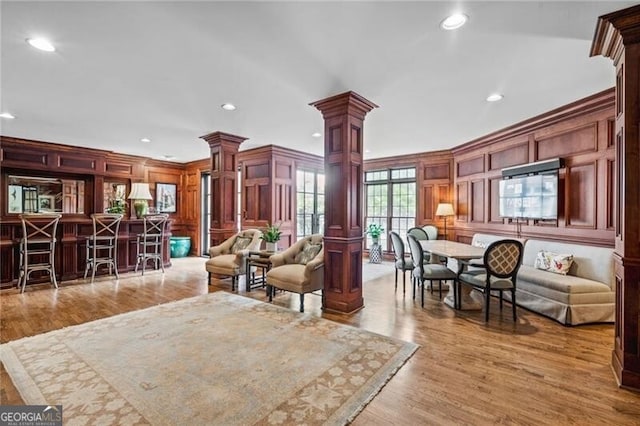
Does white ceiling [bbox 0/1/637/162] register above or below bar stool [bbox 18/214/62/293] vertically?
above

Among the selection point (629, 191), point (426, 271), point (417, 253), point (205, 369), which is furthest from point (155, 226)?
point (629, 191)

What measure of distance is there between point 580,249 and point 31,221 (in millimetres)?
8242

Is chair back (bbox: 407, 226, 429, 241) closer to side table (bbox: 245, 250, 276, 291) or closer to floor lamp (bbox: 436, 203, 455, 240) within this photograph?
floor lamp (bbox: 436, 203, 455, 240)

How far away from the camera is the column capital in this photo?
12.6 feet

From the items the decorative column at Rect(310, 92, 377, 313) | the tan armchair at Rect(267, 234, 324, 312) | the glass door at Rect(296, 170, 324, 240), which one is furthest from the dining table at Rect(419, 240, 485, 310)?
the glass door at Rect(296, 170, 324, 240)

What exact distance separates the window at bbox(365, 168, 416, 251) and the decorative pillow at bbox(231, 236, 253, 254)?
12.8 feet

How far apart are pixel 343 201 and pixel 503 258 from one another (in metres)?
1.99

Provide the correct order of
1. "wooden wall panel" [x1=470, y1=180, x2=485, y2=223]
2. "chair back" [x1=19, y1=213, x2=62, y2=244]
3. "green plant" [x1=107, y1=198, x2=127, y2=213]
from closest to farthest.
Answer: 1. "chair back" [x1=19, y1=213, x2=62, y2=244]
2. "wooden wall panel" [x1=470, y1=180, x2=485, y2=223]
3. "green plant" [x1=107, y1=198, x2=127, y2=213]

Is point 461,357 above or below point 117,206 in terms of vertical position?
below

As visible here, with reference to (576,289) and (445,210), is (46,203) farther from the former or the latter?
(576,289)

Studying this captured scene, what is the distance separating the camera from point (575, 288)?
11.9ft

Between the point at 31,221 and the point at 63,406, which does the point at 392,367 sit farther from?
the point at 31,221

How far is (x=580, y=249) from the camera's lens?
412 cm

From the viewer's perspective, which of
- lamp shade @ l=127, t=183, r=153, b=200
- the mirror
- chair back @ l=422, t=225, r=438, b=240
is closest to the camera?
the mirror
